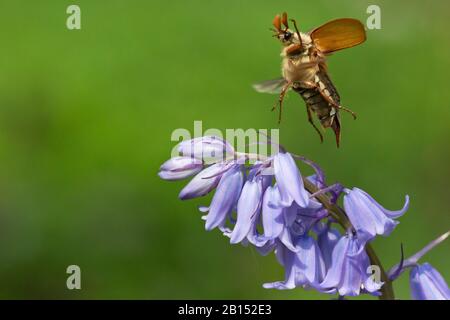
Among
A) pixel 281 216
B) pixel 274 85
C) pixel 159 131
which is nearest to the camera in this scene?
pixel 281 216

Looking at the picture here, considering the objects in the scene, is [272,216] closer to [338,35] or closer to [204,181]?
[204,181]

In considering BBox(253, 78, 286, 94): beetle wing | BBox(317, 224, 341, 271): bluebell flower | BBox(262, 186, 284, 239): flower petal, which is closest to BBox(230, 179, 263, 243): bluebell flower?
BBox(262, 186, 284, 239): flower petal

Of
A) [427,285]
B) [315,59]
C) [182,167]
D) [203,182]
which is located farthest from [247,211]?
[427,285]

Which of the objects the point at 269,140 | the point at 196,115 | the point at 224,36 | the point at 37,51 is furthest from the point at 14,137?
the point at 269,140

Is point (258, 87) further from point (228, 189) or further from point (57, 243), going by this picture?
point (57, 243)

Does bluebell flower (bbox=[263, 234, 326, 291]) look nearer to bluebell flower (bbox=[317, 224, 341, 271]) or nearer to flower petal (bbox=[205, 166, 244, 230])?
bluebell flower (bbox=[317, 224, 341, 271])

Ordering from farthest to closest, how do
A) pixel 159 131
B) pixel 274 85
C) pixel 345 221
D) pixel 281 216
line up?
pixel 159 131
pixel 274 85
pixel 345 221
pixel 281 216
